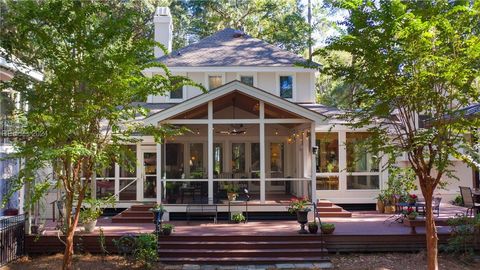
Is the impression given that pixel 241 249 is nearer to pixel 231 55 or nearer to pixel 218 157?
pixel 218 157

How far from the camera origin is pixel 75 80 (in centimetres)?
765

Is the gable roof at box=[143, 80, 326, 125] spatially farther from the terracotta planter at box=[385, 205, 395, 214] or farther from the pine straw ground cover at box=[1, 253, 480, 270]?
the terracotta planter at box=[385, 205, 395, 214]

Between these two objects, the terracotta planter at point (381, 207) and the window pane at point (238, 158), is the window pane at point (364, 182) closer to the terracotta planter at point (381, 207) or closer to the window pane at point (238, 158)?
the terracotta planter at point (381, 207)

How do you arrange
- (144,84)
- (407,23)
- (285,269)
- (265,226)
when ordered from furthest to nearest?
(265,226), (285,269), (144,84), (407,23)

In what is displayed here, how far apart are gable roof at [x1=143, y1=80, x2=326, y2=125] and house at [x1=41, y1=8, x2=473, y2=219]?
3cm

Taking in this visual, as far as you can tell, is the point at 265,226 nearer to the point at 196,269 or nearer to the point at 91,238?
the point at 196,269

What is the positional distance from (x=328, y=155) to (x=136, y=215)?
25.8 ft

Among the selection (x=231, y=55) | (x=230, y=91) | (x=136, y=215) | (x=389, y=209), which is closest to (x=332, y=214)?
(x=389, y=209)

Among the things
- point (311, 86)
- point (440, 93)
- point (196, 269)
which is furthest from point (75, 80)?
point (311, 86)

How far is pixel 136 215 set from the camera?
14.6 m

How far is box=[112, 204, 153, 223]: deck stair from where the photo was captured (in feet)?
46.8

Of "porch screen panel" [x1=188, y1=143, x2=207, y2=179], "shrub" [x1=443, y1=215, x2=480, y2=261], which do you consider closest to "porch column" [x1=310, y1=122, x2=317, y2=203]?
"shrub" [x1=443, y1=215, x2=480, y2=261]

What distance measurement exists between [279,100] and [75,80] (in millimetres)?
7366

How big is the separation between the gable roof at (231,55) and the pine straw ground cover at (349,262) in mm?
9630
